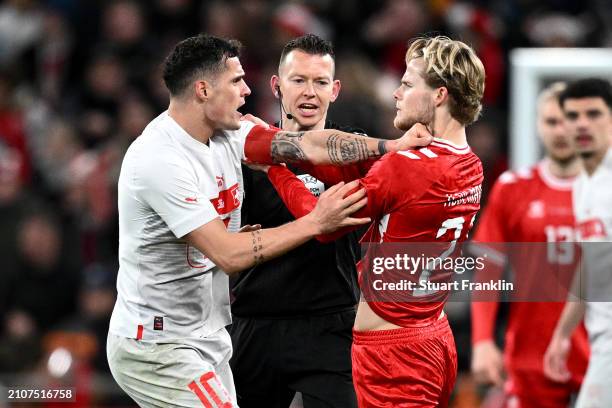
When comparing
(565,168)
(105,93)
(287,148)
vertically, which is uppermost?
(105,93)

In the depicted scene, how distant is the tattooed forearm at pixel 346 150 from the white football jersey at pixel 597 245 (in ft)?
5.88

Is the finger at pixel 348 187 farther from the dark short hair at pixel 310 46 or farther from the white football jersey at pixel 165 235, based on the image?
the dark short hair at pixel 310 46

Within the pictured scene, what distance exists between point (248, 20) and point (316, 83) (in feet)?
19.5

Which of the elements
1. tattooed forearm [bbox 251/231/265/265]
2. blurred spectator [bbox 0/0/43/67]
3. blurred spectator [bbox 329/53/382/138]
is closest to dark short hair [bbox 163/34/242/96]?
tattooed forearm [bbox 251/231/265/265]

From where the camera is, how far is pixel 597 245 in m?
6.82

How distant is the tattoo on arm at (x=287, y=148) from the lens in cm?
575

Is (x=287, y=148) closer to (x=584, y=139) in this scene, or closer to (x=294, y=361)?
(x=294, y=361)

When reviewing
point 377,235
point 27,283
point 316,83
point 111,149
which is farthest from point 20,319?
point 377,235

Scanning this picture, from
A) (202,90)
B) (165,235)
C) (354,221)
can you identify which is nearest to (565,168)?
(354,221)

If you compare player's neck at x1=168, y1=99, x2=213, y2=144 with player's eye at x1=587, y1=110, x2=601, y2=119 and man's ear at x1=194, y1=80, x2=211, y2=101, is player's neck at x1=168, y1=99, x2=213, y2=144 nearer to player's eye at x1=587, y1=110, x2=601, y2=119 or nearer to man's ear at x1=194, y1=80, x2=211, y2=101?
man's ear at x1=194, y1=80, x2=211, y2=101

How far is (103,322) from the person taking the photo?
392 inches

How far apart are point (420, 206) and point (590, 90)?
9.42 feet

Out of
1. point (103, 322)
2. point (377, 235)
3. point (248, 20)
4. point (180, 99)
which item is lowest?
point (103, 322)

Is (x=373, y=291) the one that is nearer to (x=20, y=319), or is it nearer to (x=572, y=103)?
(x=572, y=103)
